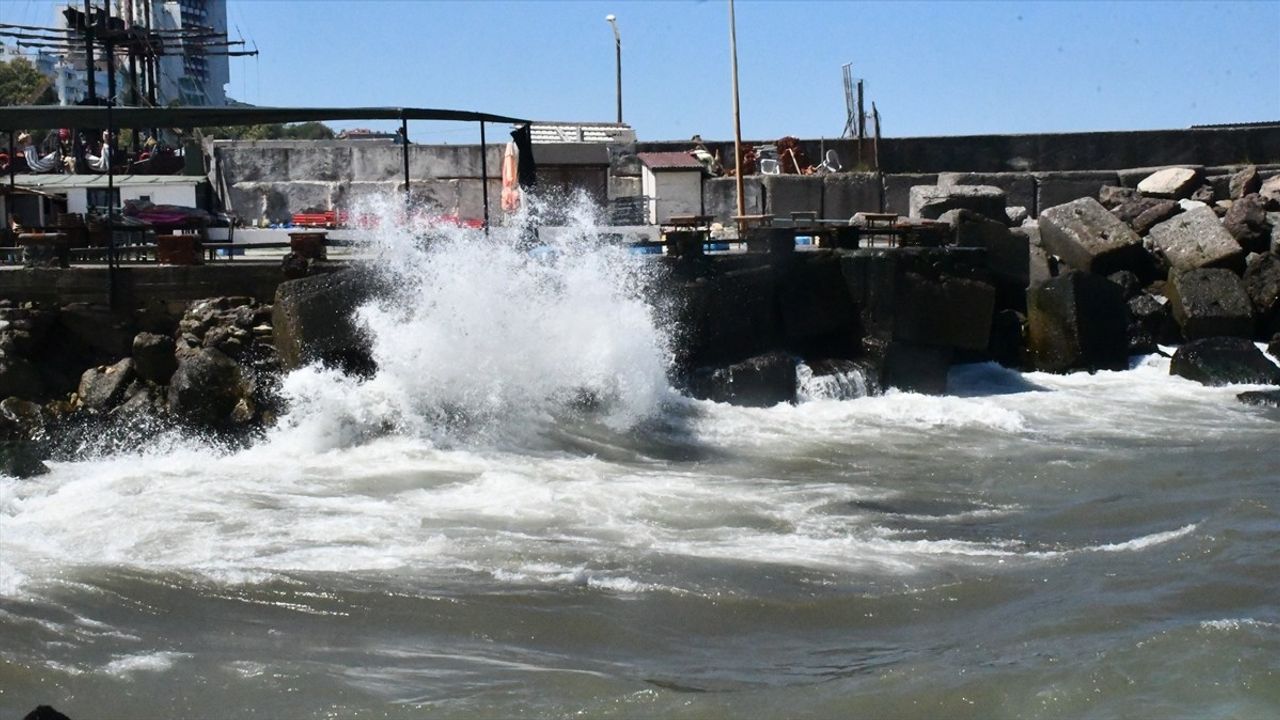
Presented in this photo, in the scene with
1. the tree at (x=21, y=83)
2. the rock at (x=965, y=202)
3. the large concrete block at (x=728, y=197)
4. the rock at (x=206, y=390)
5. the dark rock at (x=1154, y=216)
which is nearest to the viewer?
the rock at (x=206, y=390)

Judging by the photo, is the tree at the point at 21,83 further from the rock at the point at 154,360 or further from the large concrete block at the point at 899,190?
the rock at the point at 154,360

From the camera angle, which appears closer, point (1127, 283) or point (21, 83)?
point (1127, 283)

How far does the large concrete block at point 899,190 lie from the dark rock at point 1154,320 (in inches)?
251

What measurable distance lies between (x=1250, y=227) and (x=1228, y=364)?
4828mm

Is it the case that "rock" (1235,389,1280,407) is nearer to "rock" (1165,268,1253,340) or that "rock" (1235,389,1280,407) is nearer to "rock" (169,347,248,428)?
"rock" (1165,268,1253,340)

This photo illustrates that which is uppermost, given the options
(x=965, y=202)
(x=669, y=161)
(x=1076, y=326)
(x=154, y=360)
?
(x=669, y=161)

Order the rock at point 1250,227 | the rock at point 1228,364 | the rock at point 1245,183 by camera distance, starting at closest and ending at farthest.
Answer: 1. the rock at point 1228,364
2. the rock at point 1250,227
3. the rock at point 1245,183

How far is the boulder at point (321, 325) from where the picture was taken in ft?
51.7

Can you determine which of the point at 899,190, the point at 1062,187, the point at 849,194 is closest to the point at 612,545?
the point at 849,194

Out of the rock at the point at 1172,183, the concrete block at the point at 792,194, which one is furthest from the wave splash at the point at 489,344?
the rock at the point at 1172,183

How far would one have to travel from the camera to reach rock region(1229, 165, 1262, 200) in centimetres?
2634

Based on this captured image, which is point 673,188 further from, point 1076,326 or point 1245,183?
point 1245,183

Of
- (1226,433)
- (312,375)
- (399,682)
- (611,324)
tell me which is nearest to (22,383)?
(312,375)

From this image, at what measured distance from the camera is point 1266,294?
72.3 feet
